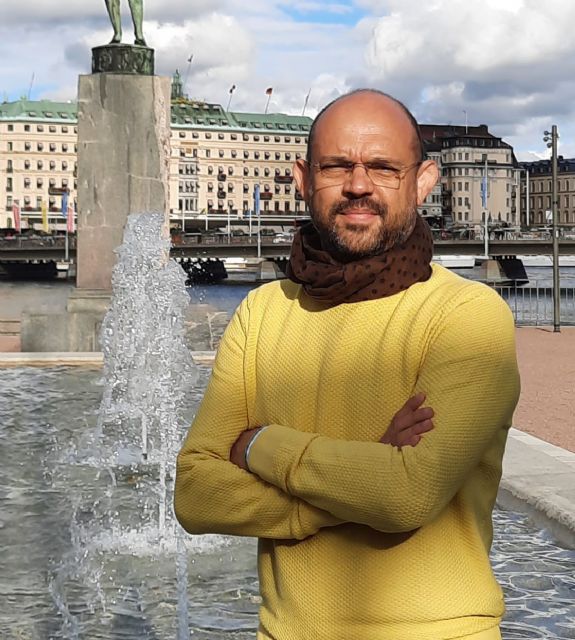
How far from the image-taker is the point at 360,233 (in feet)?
7.16

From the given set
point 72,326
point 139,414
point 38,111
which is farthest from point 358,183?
point 38,111

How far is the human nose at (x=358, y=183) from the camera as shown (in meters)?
2.18

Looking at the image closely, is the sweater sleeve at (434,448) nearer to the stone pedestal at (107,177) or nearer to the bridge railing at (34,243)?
the stone pedestal at (107,177)

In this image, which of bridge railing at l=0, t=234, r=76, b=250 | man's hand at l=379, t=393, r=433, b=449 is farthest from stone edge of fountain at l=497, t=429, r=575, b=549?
bridge railing at l=0, t=234, r=76, b=250

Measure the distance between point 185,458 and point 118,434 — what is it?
7.86 meters

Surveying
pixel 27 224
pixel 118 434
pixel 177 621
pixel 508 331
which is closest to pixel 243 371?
pixel 508 331

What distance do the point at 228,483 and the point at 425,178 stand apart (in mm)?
718

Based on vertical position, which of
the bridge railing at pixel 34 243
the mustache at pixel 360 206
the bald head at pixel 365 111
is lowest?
the mustache at pixel 360 206

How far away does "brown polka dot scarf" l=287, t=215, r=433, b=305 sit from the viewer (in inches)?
84.0

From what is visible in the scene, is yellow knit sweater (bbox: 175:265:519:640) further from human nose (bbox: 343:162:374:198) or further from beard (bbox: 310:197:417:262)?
human nose (bbox: 343:162:374:198)

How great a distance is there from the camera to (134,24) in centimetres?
1588

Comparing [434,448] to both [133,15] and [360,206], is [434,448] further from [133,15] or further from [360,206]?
[133,15]

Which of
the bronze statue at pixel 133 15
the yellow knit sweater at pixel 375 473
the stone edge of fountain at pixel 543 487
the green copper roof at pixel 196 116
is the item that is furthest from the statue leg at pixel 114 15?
the green copper roof at pixel 196 116

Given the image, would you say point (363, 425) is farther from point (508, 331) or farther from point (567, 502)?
point (567, 502)
